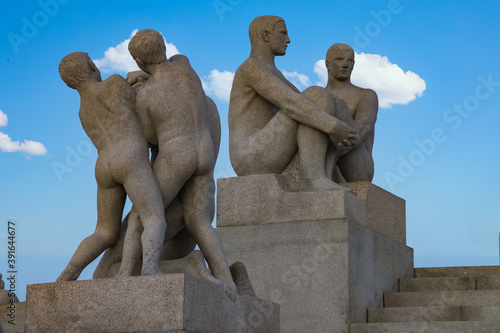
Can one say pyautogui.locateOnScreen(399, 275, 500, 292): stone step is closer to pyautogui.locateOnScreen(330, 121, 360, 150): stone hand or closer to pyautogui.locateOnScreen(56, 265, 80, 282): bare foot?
pyautogui.locateOnScreen(330, 121, 360, 150): stone hand

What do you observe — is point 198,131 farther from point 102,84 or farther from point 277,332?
point 277,332

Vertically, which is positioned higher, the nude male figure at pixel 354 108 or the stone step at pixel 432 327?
the nude male figure at pixel 354 108

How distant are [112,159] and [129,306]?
1189mm

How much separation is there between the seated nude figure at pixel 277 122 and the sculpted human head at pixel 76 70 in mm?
3033

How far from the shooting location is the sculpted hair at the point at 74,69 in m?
7.24

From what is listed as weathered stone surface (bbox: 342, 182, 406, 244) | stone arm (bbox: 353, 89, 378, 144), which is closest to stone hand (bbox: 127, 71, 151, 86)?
weathered stone surface (bbox: 342, 182, 406, 244)

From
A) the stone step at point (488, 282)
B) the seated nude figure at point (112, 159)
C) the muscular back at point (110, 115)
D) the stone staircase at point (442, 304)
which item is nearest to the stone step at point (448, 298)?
the stone staircase at point (442, 304)

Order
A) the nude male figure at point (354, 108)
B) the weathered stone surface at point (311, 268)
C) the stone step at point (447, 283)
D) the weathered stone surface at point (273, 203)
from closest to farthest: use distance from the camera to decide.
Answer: the weathered stone surface at point (311, 268)
the weathered stone surface at point (273, 203)
the stone step at point (447, 283)
the nude male figure at point (354, 108)

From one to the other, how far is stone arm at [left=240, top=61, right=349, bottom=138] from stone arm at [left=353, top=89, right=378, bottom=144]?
82cm

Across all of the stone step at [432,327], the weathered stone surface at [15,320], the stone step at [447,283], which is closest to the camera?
the stone step at [432,327]

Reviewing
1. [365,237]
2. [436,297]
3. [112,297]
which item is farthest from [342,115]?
[112,297]

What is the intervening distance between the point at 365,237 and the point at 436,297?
964mm

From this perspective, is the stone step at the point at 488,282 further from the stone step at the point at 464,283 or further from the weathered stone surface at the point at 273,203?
the weathered stone surface at the point at 273,203

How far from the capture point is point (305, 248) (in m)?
9.41
